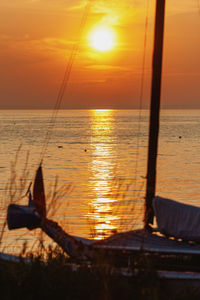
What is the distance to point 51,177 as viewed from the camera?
47.0 meters

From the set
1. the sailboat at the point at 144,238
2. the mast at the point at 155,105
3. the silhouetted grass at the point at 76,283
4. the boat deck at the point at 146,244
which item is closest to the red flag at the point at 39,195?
the sailboat at the point at 144,238

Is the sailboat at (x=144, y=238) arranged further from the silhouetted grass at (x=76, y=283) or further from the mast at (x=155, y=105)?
the silhouetted grass at (x=76, y=283)

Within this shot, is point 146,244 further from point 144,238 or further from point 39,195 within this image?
point 39,195

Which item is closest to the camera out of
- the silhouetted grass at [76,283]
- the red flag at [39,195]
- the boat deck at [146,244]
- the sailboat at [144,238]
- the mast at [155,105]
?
the silhouetted grass at [76,283]

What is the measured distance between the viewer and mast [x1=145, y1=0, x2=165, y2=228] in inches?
572

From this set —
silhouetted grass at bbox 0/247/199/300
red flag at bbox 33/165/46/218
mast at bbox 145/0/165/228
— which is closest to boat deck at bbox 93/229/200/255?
silhouetted grass at bbox 0/247/199/300

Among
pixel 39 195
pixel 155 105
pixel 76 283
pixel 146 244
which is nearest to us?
pixel 76 283

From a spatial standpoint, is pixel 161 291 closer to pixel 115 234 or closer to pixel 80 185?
pixel 115 234

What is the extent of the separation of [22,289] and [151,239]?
476 cm

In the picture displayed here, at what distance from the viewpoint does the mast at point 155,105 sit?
1452cm

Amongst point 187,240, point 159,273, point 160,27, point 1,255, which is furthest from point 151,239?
point 160,27

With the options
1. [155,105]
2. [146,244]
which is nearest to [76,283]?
[146,244]

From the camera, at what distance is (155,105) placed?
14703 millimetres

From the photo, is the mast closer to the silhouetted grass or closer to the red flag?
the red flag
